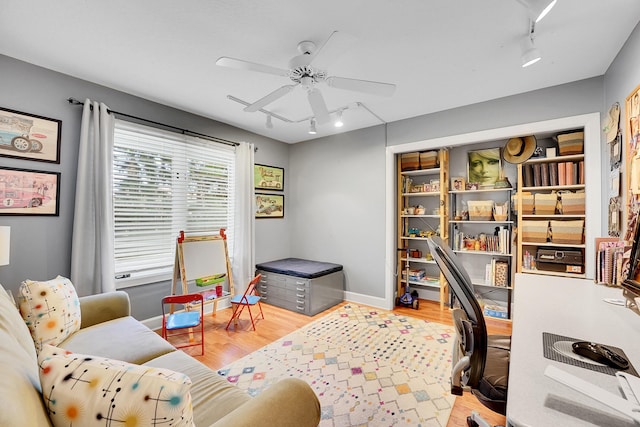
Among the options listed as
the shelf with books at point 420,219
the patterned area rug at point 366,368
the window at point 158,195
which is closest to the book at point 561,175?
the shelf with books at point 420,219

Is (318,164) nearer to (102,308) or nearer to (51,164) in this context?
(51,164)

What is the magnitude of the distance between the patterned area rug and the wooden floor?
3.5 inches

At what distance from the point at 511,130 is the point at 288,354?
3222 millimetres

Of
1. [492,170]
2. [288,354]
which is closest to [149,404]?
[288,354]

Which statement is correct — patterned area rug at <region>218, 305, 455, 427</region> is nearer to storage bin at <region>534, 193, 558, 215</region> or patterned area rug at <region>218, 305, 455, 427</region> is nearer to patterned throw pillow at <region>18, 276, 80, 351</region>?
patterned throw pillow at <region>18, 276, 80, 351</region>

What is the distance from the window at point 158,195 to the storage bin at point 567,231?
4031mm

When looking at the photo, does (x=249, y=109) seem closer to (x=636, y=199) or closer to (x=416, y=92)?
(x=416, y=92)

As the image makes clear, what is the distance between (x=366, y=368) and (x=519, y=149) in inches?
119

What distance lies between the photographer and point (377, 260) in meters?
3.76

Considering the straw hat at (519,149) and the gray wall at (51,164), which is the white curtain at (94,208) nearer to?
the gray wall at (51,164)

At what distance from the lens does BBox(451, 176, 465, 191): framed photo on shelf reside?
3.66 metres

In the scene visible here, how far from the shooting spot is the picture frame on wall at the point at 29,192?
6.98ft

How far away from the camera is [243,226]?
3785 millimetres

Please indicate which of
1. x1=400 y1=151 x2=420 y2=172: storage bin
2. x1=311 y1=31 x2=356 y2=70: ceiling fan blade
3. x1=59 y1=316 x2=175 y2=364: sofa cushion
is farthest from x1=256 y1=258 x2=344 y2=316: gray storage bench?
x1=311 y1=31 x2=356 y2=70: ceiling fan blade
